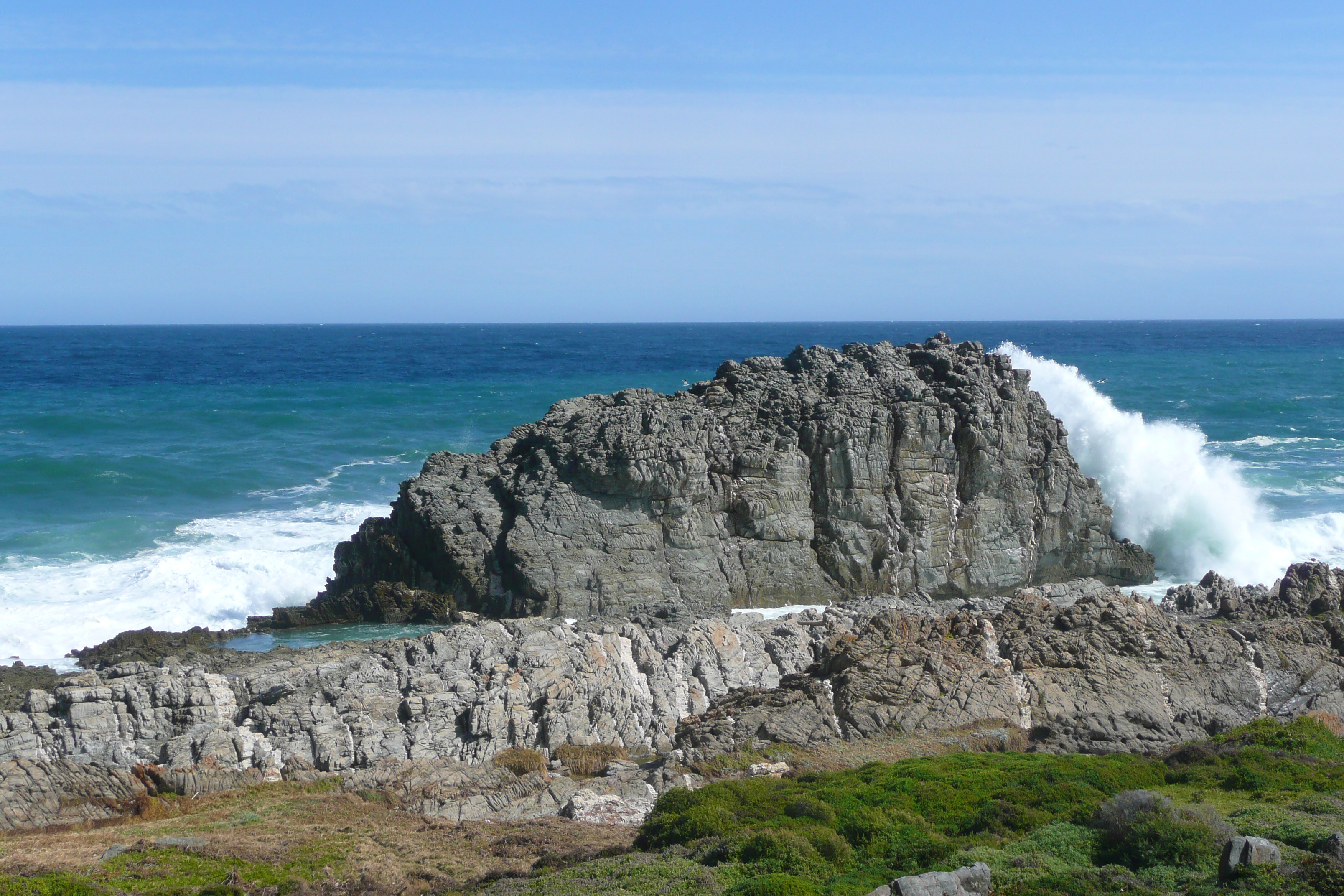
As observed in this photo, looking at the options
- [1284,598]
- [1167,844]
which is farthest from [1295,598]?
[1167,844]

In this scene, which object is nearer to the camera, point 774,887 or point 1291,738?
point 774,887

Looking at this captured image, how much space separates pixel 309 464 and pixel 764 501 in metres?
26.9

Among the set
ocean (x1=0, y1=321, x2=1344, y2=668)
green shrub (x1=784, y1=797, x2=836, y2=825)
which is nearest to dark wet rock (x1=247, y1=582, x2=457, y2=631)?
ocean (x1=0, y1=321, x2=1344, y2=668)

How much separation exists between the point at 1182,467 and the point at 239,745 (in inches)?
1344

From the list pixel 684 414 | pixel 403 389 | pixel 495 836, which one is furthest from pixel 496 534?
pixel 403 389

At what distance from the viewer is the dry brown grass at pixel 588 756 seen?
66.9 feet

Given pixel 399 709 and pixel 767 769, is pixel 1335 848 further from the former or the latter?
pixel 399 709

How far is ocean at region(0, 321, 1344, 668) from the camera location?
3275 centimetres

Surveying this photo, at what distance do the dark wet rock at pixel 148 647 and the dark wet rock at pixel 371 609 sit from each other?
1546 millimetres

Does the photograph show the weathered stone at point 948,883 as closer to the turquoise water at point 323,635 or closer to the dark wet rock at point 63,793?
the dark wet rock at point 63,793

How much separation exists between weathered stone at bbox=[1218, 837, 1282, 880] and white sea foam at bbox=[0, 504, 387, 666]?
25.7m

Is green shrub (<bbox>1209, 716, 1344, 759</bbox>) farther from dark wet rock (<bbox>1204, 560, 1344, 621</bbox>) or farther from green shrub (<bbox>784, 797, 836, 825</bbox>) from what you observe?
green shrub (<bbox>784, 797, 836, 825</bbox>)

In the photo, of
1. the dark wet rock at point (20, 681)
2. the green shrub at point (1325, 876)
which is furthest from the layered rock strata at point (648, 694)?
the green shrub at point (1325, 876)

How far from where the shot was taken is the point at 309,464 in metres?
48.9
